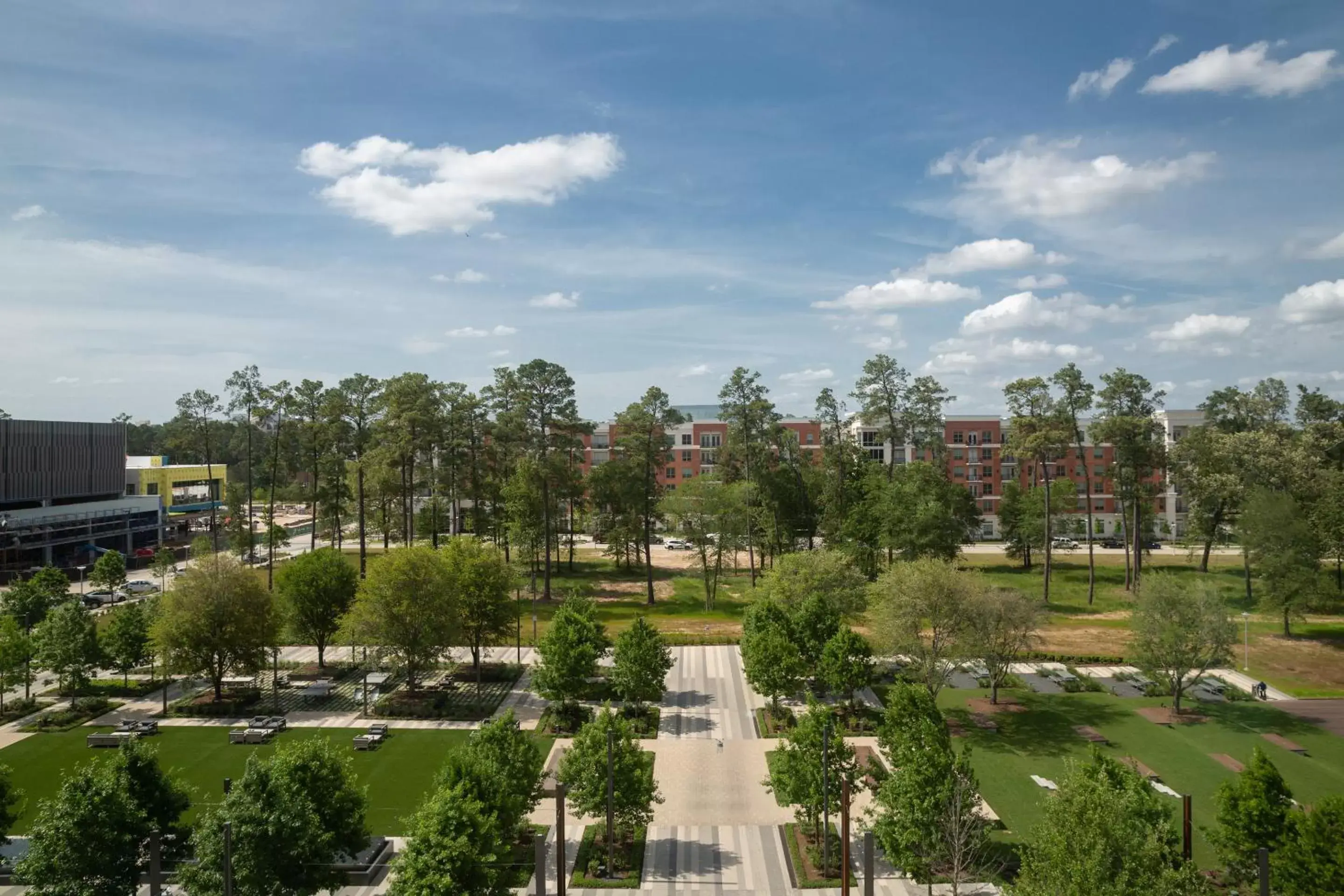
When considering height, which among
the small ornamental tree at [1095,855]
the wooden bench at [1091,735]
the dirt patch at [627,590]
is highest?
the small ornamental tree at [1095,855]

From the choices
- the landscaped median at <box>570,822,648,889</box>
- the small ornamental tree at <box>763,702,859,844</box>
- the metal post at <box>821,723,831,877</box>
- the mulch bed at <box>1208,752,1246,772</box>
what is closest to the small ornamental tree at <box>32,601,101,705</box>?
the landscaped median at <box>570,822,648,889</box>

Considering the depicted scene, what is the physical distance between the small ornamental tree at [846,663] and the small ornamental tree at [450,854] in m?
16.4

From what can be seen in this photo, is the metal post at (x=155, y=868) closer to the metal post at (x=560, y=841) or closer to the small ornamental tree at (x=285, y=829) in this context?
the small ornamental tree at (x=285, y=829)

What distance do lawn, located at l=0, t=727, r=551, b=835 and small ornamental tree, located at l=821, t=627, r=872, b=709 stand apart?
1109cm

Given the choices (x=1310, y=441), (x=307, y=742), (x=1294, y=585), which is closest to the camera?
(x=307, y=742)

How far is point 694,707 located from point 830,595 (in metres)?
8.27

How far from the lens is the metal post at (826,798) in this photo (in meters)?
21.1

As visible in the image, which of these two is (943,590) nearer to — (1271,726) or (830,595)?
(830,595)

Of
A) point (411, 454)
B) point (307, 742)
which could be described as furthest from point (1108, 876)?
point (411, 454)

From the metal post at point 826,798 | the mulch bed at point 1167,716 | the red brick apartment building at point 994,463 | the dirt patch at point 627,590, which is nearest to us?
the metal post at point 826,798

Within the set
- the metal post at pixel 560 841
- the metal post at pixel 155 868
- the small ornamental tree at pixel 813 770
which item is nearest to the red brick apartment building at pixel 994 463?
the small ornamental tree at pixel 813 770

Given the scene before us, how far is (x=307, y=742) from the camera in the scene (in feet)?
65.3

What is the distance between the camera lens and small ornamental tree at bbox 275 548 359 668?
124 feet

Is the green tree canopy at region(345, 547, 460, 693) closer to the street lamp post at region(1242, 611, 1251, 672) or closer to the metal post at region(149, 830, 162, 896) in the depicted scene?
the metal post at region(149, 830, 162, 896)
